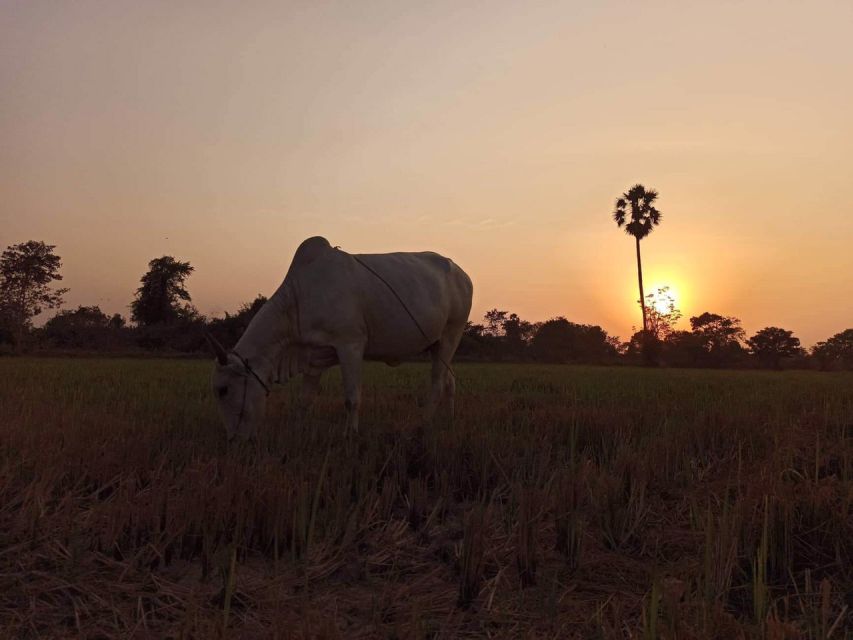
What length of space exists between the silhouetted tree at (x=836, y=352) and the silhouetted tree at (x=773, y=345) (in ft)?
5.99

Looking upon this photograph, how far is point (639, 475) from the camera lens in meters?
3.37

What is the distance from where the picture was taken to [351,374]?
532 centimetres

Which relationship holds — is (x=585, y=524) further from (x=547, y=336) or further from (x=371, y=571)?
(x=547, y=336)

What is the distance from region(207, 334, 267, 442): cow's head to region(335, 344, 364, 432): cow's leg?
0.77 m

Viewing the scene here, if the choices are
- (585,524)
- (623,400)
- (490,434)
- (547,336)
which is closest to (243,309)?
(623,400)

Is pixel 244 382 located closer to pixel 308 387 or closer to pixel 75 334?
pixel 308 387

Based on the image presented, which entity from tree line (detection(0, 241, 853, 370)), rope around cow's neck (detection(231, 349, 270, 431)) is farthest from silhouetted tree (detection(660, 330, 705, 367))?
rope around cow's neck (detection(231, 349, 270, 431))

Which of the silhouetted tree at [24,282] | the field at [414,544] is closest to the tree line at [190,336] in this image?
the silhouetted tree at [24,282]

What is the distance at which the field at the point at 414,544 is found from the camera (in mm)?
1764

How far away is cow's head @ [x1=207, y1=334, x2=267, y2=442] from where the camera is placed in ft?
15.4

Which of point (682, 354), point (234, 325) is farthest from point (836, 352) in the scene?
point (234, 325)

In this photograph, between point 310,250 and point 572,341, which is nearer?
point 310,250

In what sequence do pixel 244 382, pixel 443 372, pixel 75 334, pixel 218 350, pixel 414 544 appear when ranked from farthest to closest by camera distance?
pixel 75 334 < pixel 443 372 < pixel 244 382 < pixel 218 350 < pixel 414 544

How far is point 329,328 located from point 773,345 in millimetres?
59049
